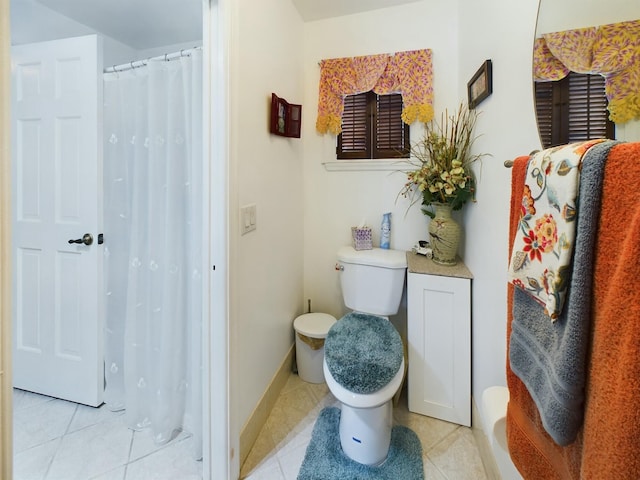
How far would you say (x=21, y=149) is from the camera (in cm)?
163

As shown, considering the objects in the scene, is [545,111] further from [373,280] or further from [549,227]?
[373,280]

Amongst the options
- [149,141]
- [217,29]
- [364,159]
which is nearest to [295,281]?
[364,159]

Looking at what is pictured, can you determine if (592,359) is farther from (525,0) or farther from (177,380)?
(177,380)

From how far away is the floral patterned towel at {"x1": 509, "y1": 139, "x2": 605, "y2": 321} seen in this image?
482mm

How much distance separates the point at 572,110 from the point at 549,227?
376 millimetres

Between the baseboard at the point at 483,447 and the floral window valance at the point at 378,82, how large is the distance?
5.32ft

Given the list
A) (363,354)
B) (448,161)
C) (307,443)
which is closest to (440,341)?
(363,354)

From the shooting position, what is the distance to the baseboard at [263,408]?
4.44 ft

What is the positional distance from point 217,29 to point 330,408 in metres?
1.84

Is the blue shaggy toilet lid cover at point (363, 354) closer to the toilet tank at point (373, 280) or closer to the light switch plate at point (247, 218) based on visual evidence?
the toilet tank at point (373, 280)

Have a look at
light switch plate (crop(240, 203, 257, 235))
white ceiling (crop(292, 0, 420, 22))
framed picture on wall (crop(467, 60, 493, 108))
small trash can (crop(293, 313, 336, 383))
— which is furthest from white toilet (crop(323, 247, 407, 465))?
white ceiling (crop(292, 0, 420, 22))

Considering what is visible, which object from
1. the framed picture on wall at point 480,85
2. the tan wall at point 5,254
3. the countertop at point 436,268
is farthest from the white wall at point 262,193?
the framed picture on wall at point 480,85

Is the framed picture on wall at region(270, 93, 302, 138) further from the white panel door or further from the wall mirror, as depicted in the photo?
the wall mirror

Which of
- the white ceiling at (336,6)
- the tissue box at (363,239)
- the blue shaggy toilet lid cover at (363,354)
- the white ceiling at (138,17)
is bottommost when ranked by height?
the blue shaggy toilet lid cover at (363,354)
